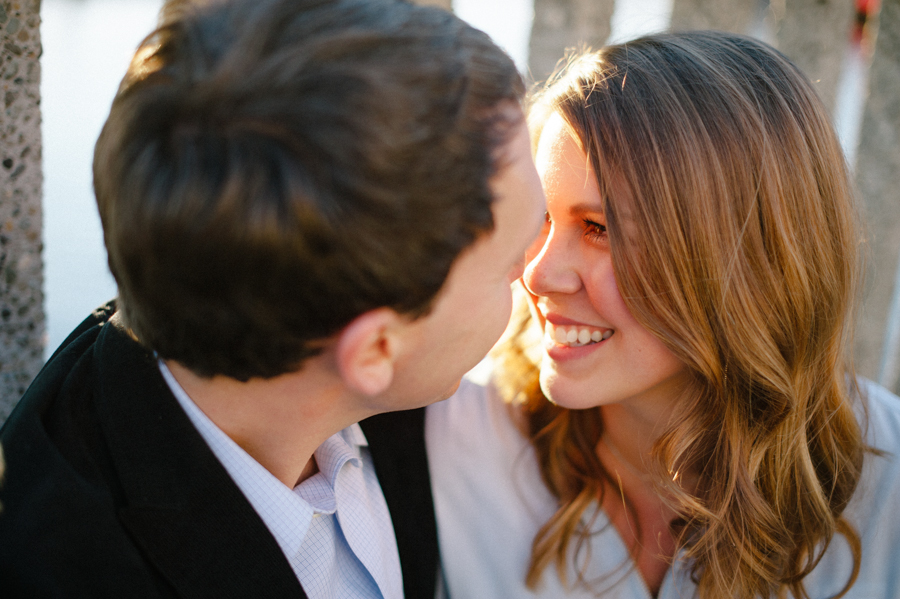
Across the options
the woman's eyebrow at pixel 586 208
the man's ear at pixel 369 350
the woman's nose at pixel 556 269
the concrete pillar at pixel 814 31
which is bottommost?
the man's ear at pixel 369 350

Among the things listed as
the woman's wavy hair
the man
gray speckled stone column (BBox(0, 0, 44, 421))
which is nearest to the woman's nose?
the woman's wavy hair

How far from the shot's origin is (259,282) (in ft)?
3.45

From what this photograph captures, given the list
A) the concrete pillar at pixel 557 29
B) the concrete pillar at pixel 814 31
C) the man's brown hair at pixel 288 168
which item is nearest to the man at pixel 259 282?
the man's brown hair at pixel 288 168

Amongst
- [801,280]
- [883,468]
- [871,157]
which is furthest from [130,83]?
[871,157]

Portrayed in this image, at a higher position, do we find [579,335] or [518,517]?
[579,335]

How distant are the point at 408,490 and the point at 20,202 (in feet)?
4.25

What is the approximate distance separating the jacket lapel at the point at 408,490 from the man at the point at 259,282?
1.05 feet

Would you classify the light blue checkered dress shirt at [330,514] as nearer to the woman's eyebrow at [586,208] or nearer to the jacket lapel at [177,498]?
the jacket lapel at [177,498]

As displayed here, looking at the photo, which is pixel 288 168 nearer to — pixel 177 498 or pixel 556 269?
pixel 177 498

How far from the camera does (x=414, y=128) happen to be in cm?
104

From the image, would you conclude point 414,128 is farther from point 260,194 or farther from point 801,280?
point 801,280

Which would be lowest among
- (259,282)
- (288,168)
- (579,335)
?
(579,335)

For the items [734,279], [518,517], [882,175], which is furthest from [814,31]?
[518,517]

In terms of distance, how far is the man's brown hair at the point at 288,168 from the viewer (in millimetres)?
976
